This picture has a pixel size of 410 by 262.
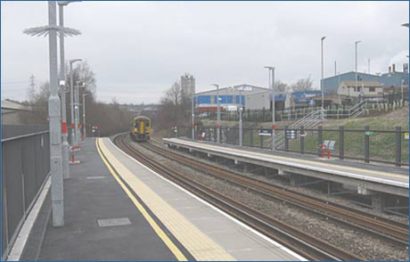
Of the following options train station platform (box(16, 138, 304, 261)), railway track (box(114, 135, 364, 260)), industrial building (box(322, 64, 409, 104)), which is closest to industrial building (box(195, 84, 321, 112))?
industrial building (box(322, 64, 409, 104))

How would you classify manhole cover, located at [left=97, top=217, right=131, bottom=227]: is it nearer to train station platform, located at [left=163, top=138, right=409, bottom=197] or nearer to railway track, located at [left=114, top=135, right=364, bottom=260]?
railway track, located at [left=114, top=135, right=364, bottom=260]

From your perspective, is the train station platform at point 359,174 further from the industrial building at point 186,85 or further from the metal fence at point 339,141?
the industrial building at point 186,85

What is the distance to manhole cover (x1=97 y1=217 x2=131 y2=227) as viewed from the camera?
996cm

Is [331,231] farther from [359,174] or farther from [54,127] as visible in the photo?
[54,127]

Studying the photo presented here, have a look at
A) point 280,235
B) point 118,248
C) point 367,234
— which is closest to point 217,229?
point 280,235

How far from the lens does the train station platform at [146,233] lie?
764cm

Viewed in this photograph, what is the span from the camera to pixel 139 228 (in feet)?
31.2

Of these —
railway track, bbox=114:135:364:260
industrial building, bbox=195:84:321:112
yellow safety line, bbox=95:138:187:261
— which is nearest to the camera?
yellow safety line, bbox=95:138:187:261

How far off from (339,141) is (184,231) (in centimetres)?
1556

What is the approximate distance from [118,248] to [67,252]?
797mm

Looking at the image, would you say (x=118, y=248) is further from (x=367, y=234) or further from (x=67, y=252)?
(x=367, y=234)

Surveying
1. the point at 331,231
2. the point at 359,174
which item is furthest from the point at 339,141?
the point at 331,231

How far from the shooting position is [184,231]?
9219mm

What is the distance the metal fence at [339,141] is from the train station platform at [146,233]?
10.2 metres
